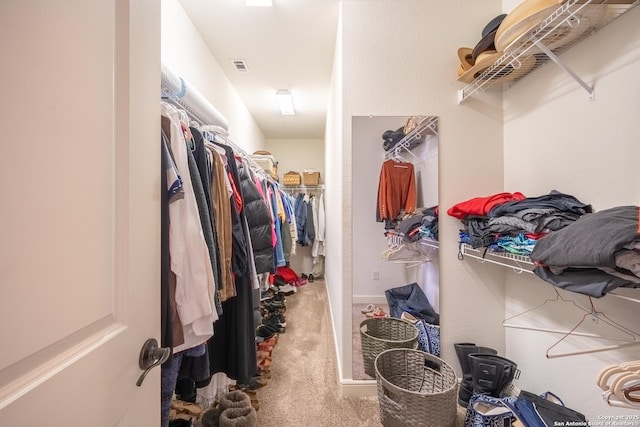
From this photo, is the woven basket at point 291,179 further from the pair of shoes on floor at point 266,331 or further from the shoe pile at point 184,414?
the shoe pile at point 184,414

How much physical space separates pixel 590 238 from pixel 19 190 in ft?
4.29

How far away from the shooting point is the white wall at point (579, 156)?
99cm

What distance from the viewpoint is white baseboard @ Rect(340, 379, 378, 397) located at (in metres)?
1.59

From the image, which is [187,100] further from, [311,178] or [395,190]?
[311,178]

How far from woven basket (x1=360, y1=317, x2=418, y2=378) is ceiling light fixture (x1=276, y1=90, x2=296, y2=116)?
2669mm

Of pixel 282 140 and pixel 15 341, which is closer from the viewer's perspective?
pixel 15 341

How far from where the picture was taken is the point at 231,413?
1246 mm

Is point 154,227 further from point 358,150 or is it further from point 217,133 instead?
point 358,150

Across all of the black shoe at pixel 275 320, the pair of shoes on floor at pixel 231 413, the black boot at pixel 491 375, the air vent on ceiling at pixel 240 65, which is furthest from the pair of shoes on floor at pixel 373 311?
the air vent on ceiling at pixel 240 65

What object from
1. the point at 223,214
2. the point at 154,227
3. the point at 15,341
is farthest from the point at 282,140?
the point at 15,341

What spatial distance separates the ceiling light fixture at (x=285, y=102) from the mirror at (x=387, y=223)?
1.77m

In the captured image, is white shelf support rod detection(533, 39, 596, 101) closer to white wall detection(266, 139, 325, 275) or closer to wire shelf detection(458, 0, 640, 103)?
wire shelf detection(458, 0, 640, 103)

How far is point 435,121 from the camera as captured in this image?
1666 millimetres

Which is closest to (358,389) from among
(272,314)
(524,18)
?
(272,314)
